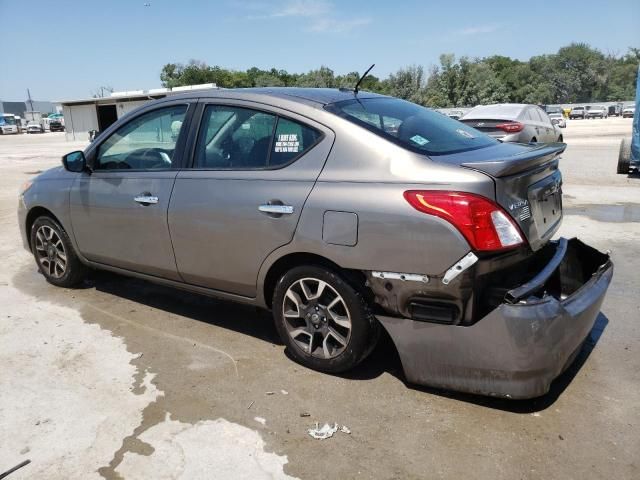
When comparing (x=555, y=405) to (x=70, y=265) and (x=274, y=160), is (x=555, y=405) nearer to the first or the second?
(x=274, y=160)

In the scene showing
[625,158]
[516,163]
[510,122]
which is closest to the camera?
[516,163]

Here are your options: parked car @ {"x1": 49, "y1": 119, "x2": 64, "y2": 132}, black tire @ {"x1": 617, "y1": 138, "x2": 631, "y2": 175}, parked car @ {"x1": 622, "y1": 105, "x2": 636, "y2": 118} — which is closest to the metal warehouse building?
black tire @ {"x1": 617, "y1": 138, "x2": 631, "y2": 175}

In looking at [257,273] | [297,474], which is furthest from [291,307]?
[297,474]

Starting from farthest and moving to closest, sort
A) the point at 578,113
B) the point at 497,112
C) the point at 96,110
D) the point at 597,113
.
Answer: the point at 578,113
the point at 597,113
the point at 96,110
the point at 497,112

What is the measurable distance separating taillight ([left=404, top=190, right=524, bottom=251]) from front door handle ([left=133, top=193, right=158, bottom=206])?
2.05m

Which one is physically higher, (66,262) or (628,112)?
(66,262)

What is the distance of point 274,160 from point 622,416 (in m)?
2.45

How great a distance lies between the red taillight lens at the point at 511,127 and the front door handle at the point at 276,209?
29.8 feet

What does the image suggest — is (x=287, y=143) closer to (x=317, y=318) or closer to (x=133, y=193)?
(x=317, y=318)

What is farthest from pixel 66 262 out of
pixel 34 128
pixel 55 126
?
pixel 34 128

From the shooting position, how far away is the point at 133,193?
395cm

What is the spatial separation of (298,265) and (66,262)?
272 centimetres

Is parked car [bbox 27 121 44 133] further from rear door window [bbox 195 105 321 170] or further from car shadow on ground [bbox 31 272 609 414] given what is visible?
rear door window [bbox 195 105 321 170]

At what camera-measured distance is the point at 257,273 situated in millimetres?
3381
